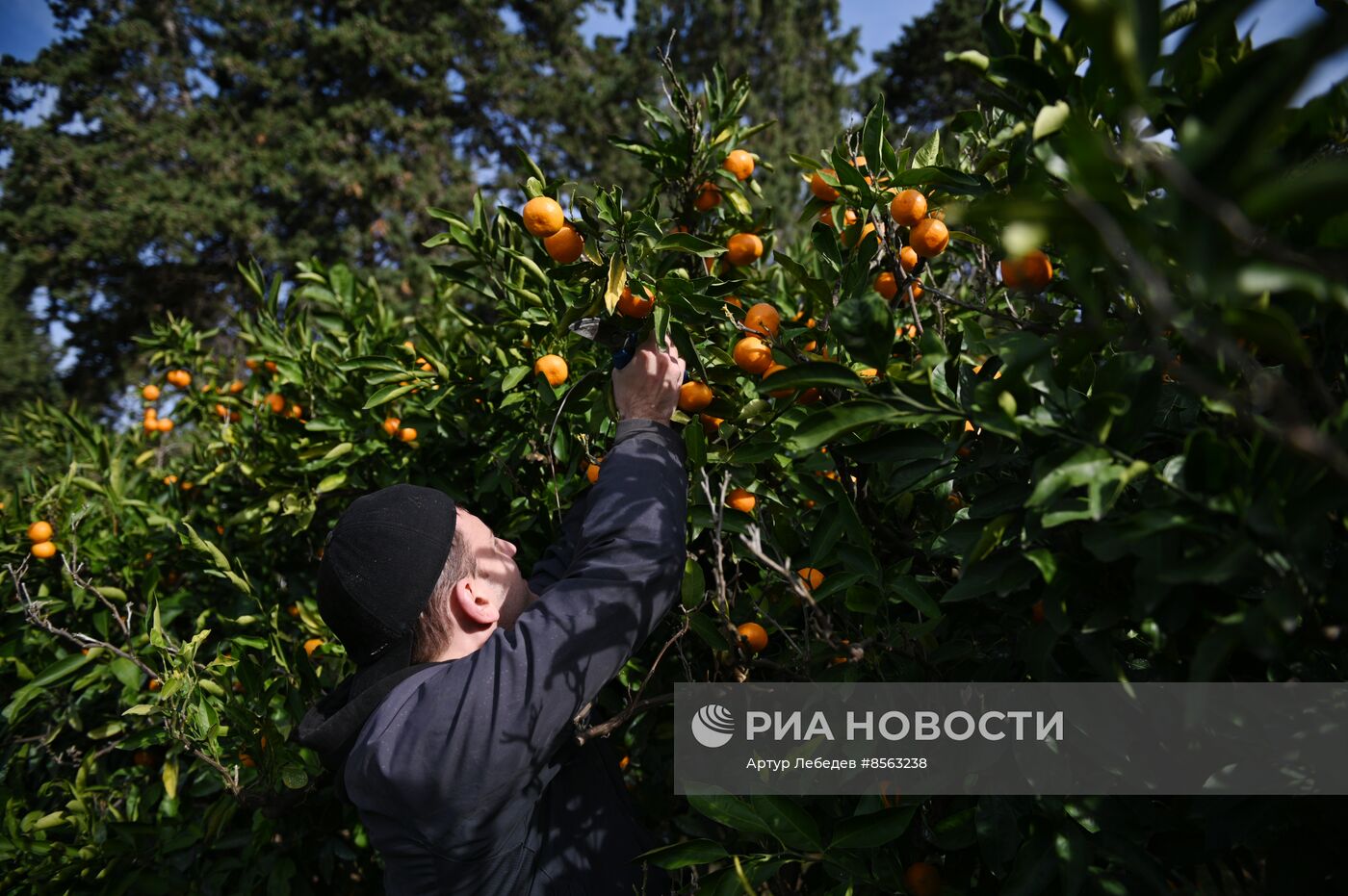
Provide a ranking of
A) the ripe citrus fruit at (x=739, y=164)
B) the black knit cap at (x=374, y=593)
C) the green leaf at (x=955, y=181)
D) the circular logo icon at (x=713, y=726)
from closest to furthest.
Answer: the green leaf at (x=955, y=181) < the black knit cap at (x=374, y=593) < the circular logo icon at (x=713, y=726) < the ripe citrus fruit at (x=739, y=164)

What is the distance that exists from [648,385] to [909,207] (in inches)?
21.0

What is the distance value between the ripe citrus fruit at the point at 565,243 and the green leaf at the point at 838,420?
0.62 metres

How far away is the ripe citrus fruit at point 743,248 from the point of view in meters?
1.75

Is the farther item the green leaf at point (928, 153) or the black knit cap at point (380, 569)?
the green leaf at point (928, 153)

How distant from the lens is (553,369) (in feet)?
5.54

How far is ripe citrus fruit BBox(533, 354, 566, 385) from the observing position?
168cm

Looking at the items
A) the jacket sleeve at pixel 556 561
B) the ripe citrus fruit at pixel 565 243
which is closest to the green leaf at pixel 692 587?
the jacket sleeve at pixel 556 561

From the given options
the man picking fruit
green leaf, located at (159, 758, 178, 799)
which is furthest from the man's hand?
green leaf, located at (159, 758, 178, 799)

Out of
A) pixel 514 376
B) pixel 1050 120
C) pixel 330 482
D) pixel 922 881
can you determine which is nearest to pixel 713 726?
pixel 922 881

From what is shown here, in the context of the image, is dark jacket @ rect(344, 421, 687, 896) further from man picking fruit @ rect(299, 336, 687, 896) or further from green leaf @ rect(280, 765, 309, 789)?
green leaf @ rect(280, 765, 309, 789)

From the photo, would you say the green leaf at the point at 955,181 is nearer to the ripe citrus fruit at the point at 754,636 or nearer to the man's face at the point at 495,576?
the ripe citrus fruit at the point at 754,636

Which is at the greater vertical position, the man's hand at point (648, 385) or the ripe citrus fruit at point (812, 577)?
the man's hand at point (648, 385)

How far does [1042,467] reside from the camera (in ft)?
2.79

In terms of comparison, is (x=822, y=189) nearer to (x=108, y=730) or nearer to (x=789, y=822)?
(x=789, y=822)
